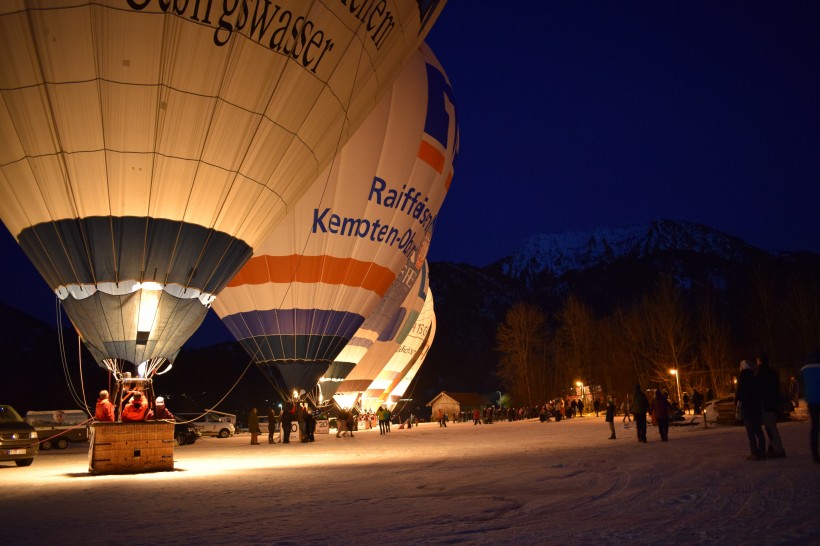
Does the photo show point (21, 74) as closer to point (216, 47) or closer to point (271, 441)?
point (216, 47)

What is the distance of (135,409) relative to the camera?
1102 centimetres

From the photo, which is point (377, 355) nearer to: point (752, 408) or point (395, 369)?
point (395, 369)

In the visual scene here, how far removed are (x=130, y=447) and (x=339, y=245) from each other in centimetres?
863

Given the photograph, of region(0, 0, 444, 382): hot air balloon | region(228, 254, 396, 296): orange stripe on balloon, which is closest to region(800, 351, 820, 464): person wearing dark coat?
region(0, 0, 444, 382): hot air balloon

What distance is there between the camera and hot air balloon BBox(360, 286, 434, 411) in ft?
126

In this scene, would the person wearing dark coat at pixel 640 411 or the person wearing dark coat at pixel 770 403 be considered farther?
the person wearing dark coat at pixel 640 411

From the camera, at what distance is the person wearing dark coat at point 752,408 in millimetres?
7805

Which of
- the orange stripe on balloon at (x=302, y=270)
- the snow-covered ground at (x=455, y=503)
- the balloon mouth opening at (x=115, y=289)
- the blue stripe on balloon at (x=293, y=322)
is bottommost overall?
the snow-covered ground at (x=455, y=503)

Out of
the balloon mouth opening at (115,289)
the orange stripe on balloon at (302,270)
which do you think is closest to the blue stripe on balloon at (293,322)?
the orange stripe on balloon at (302,270)

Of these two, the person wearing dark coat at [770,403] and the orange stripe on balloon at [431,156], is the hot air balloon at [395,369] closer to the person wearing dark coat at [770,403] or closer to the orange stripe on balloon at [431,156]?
the orange stripe on balloon at [431,156]

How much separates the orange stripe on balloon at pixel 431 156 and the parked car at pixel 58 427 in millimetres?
12660

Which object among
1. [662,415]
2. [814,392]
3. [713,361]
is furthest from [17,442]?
[713,361]

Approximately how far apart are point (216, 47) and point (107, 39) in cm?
141

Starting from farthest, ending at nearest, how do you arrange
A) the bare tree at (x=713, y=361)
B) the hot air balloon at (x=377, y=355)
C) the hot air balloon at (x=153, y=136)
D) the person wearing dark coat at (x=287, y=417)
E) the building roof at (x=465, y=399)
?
the building roof at (x=465, y=399), the bare tree at (x=713, y=361), the hot air balloon at (x=377, y=355), the person wearing dark coat at (x=287, y=417), the hot air balloon at (x=153, y=136)
